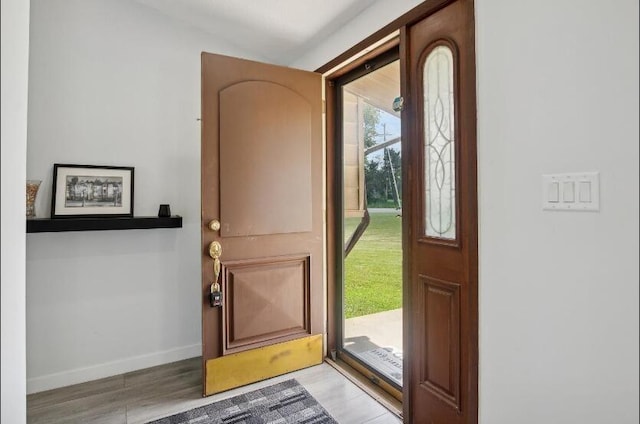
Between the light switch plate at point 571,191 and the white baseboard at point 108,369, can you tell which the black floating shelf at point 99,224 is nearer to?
the white baseboard at point 108,369

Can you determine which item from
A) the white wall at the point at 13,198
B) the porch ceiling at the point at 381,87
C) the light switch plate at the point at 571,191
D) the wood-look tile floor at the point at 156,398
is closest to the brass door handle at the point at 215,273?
the wood-look tile floor at the point at 156,398

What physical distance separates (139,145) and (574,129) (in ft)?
8.29

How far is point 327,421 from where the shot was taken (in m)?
1.90

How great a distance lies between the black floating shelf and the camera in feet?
6.78

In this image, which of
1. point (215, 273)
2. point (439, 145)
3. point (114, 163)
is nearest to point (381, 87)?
point (439, 145)

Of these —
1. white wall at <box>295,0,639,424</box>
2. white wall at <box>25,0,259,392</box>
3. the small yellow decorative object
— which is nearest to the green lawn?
white wall at <box>295,0,639,424</box>

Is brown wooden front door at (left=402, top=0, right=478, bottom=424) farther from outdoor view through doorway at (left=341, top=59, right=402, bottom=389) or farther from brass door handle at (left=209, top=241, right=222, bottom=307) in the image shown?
brass door handle at (left=209, top=241, right=222, bottom=307)

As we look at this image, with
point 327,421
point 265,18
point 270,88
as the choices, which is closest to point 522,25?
point 270,88

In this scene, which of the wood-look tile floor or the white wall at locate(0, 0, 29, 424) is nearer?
the white wall at locate(0, 0, 29, 424)

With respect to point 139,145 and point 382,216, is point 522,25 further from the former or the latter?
A: point 139,145

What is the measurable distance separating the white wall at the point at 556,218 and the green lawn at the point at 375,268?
882 millimetres

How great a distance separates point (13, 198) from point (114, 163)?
4.32ft

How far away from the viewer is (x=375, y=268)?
8.36 ft

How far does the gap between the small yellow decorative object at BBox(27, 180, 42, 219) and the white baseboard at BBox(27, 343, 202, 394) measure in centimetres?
105
